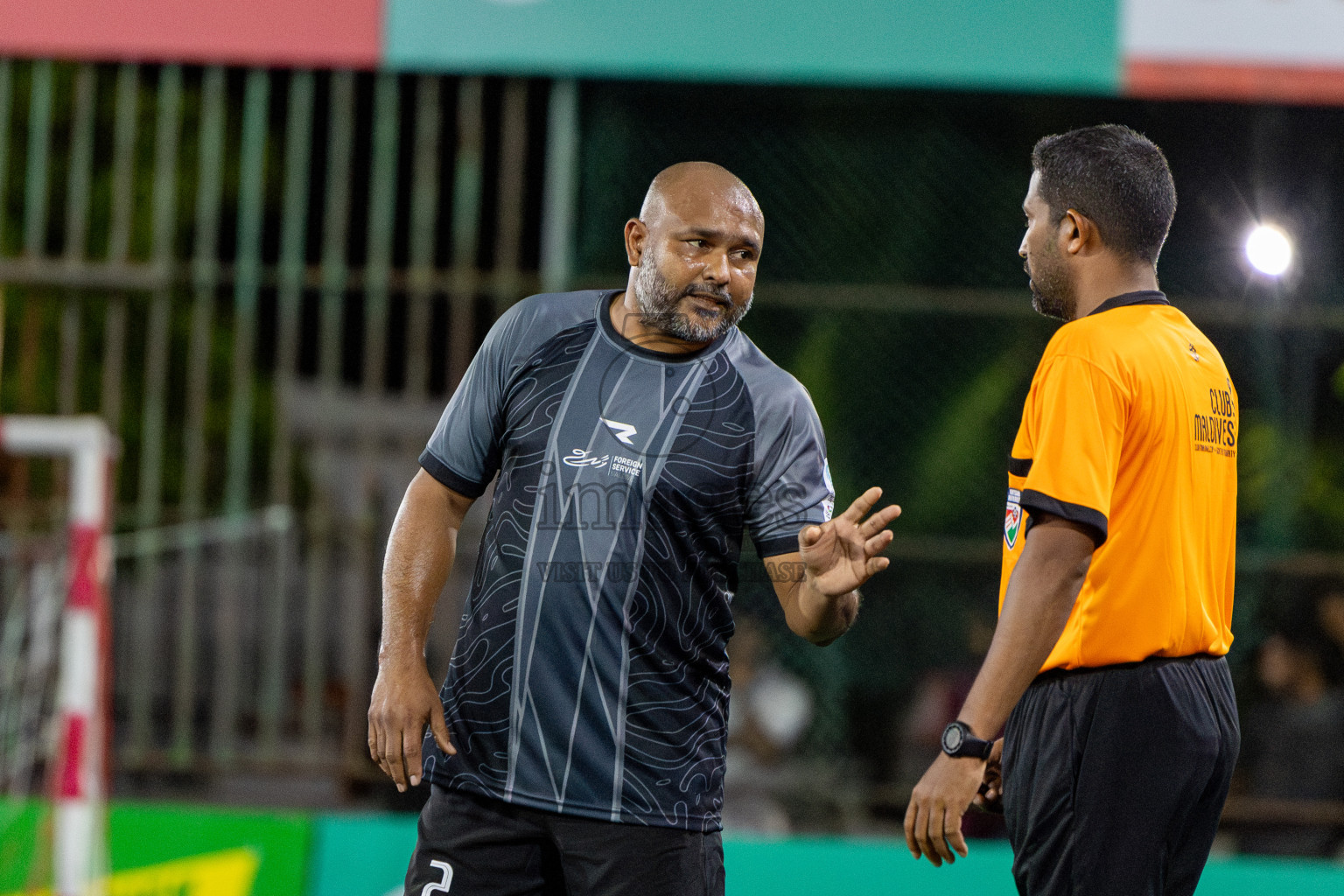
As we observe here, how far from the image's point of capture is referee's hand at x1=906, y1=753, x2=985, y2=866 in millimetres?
2539

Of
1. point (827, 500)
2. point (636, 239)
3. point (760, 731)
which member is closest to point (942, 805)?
point (827, 500)

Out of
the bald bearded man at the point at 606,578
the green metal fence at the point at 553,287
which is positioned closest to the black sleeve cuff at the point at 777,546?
the bald bearded man at the point at 606,578

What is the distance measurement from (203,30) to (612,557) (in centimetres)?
425

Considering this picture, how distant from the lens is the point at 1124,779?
2668 millimetres

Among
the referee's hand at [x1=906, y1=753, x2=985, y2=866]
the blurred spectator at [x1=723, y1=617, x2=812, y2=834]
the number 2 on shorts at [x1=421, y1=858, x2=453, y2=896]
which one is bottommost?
the blurred spectator at [x1=723, y1=617, x2=812, y2=834]

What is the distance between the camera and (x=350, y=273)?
20.4 feet

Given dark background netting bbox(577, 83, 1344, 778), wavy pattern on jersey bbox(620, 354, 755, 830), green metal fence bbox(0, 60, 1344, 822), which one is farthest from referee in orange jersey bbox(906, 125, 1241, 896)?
dark background netting bbox(577, 83, 1344, 778)

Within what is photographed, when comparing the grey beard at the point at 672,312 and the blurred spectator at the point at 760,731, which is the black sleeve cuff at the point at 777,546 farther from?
the blurred spectator at the point at 760,731

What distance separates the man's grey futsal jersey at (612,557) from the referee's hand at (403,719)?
0.06 meters

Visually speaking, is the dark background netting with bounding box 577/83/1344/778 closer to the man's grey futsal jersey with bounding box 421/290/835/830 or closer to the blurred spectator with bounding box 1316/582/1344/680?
the blurred spectator with bounding box 1316/582/1344/680

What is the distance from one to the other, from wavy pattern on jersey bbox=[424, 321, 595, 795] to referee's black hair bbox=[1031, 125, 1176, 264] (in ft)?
3.35

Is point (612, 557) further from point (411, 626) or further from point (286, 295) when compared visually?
point (286, 295)

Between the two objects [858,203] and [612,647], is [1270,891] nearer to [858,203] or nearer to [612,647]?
[858,203]

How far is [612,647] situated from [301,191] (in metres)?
3.96
